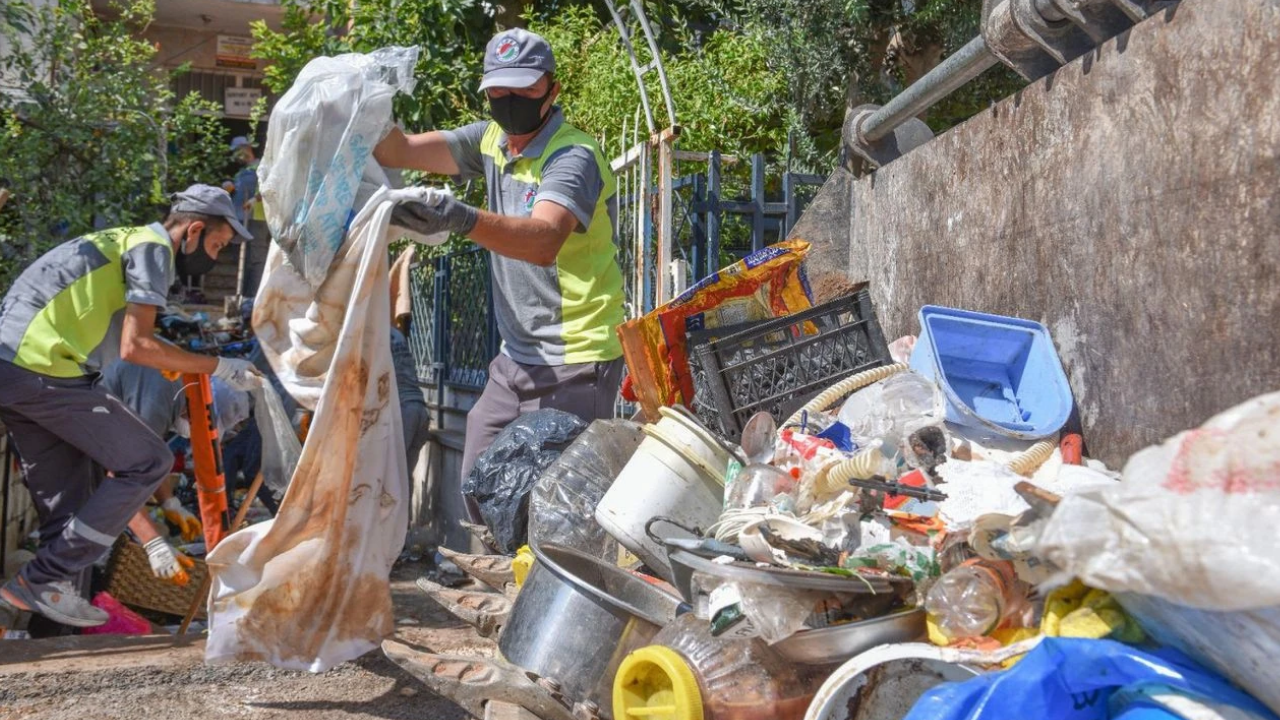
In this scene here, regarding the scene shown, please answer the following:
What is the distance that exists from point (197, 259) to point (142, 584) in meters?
1.42

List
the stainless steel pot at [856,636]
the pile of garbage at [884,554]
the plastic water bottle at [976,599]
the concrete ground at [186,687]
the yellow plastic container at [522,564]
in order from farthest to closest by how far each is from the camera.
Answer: the concrete ground at [186,687] → the yellow plastic container at [522,564] → the stainless steel pot at [856,636] → the plastic water bottle at [976,599] → the pile of garbage at [884,554]

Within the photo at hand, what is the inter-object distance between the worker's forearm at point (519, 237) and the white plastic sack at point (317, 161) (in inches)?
15.9

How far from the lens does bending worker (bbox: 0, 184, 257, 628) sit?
4633mm

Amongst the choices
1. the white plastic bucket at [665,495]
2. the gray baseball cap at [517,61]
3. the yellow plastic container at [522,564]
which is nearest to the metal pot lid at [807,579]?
the white plastic bucket at [665,495]

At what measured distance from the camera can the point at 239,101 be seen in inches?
633

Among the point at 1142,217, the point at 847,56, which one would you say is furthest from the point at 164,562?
the point at 847,56

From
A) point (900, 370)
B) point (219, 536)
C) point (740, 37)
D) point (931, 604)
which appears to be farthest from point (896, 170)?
point (740, 37)

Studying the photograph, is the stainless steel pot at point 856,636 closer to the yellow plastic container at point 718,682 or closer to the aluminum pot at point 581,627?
the yellow plastic container at point 718,682

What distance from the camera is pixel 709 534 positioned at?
2.61m

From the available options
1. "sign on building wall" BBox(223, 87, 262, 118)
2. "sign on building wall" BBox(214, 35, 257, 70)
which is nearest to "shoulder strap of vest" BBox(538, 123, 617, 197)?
"sign on building wall" BBox(223, 87, 262, 118)

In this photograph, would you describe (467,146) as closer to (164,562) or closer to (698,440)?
(698,440)

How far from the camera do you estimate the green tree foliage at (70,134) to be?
626cm

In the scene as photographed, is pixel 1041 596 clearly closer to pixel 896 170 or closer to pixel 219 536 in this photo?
pixel 896 170

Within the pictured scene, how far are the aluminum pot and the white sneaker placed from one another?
260 centimetres
